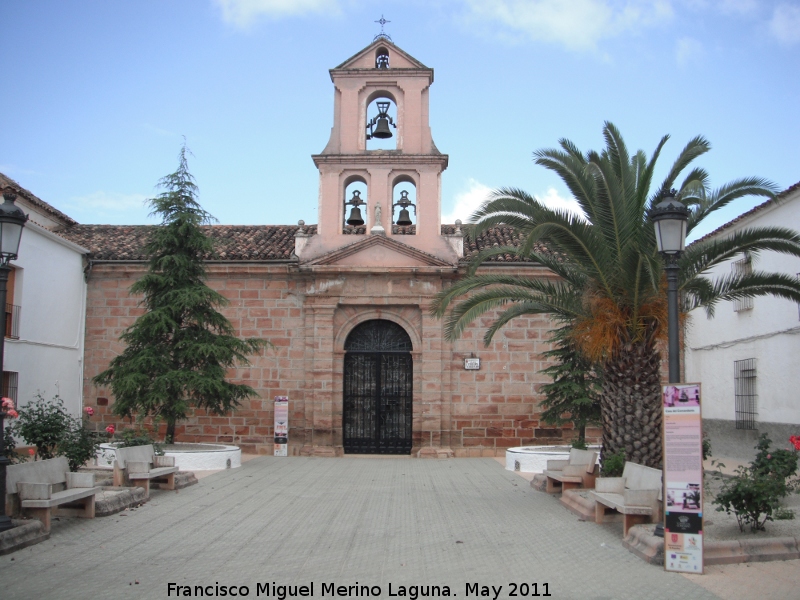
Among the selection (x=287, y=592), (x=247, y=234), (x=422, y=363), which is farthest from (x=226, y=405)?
(x=287, y=592)

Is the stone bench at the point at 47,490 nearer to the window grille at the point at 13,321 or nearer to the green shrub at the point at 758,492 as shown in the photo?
the green shrub at the point at 758,492

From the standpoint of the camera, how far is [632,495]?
841cm

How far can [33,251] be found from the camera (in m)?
17.5

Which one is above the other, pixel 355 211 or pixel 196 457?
pixel 355 211


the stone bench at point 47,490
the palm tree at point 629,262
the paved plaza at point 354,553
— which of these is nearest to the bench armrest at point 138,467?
the paved plaza at point 354,553

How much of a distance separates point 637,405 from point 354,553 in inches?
175

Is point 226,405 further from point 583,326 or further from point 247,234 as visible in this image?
point 583,326

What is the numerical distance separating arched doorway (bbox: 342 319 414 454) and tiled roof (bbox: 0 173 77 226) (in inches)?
336

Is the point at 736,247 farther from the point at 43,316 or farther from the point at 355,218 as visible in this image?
the point at 43,316

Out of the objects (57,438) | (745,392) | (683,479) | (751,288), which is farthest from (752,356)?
(57,438)

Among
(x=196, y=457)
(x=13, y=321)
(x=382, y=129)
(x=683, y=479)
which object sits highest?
(x=382, y=129)

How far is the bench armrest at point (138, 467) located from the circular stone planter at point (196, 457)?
323 cm

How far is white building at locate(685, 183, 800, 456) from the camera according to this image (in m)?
15.6

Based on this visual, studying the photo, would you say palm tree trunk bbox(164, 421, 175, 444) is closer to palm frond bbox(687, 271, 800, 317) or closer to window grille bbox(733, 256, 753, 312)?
palm frond bbox(687, 271, 800, 317)
